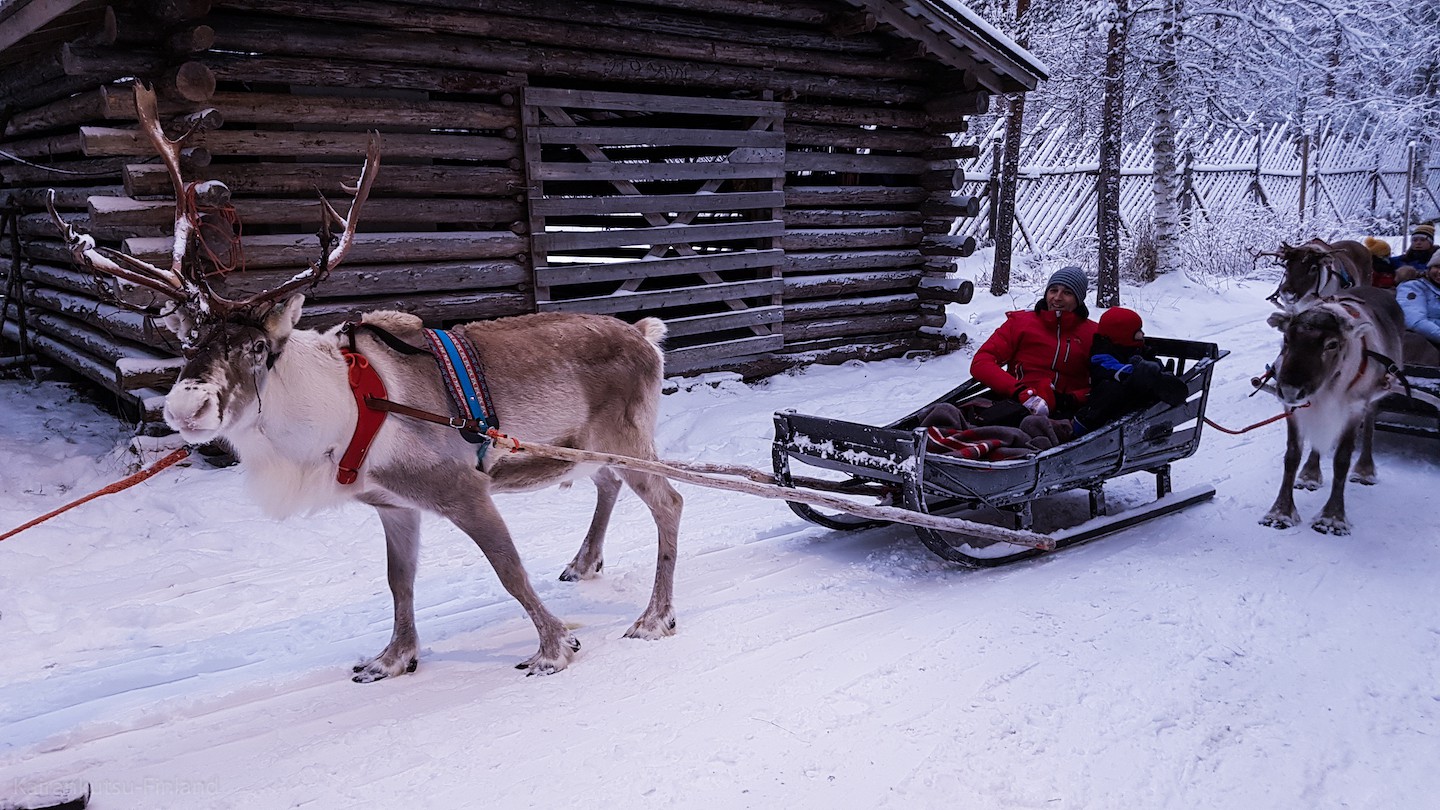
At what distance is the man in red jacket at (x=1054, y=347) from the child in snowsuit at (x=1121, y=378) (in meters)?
0.11

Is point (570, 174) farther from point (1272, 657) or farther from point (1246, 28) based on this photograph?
point (1246, 28)

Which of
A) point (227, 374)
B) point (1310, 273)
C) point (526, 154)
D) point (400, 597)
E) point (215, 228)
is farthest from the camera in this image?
point (526, 154)

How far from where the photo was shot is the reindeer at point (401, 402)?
322cm

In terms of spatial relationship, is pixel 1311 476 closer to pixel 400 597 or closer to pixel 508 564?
pixel 508 564

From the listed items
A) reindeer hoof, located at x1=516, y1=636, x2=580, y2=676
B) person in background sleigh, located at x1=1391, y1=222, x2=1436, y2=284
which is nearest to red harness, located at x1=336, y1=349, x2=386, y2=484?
reindeer hoof, located at x1=516, y1=636, x2=580, y2=676

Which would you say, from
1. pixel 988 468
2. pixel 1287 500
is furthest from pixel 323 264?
pixel 1287 500

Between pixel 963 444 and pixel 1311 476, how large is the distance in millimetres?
3451

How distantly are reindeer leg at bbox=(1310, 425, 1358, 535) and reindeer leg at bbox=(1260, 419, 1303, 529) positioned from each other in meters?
0.14

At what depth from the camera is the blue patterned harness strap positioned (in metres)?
3.79

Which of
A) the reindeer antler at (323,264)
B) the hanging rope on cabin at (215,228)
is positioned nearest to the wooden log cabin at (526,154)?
the hanging rope on cabin at (215,228)

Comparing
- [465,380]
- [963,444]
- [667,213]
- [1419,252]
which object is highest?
[667,213]

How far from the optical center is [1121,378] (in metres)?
5.56

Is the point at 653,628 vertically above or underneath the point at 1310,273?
underneath

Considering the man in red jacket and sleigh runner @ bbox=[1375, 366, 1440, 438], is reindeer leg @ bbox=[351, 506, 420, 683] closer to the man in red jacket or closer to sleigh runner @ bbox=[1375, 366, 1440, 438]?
the man in red jacket
